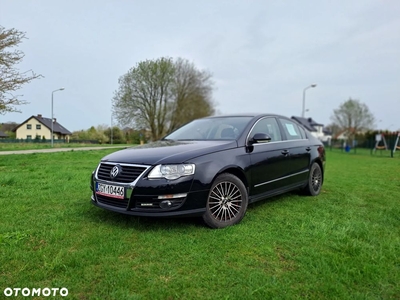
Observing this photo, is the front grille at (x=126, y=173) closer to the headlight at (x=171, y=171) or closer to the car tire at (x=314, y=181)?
the headlight at (x=171, y=171)

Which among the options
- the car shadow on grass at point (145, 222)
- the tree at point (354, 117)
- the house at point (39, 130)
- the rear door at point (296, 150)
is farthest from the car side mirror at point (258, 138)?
the tree at point (354, 117)

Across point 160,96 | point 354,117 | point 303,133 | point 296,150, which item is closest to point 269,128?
point 296,150

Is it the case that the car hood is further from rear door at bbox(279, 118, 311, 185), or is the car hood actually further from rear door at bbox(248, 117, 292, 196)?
rear door at bbox(279, 118, 311, 185)

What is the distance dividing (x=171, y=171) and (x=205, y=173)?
15.6 inches

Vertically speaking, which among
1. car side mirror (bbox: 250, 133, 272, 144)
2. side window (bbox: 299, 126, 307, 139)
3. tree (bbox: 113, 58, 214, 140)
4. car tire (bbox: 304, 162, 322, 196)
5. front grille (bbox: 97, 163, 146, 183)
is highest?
tree (bbox: 113, 58, 214, 140)

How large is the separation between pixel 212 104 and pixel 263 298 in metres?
37.4

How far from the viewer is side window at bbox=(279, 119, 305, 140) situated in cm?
A: 493

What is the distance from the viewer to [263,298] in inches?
78.0

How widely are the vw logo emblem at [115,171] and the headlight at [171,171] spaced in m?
0.46

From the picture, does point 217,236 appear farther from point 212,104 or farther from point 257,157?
point 212,104

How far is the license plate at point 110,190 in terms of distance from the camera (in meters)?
3.16

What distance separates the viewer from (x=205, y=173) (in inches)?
126
